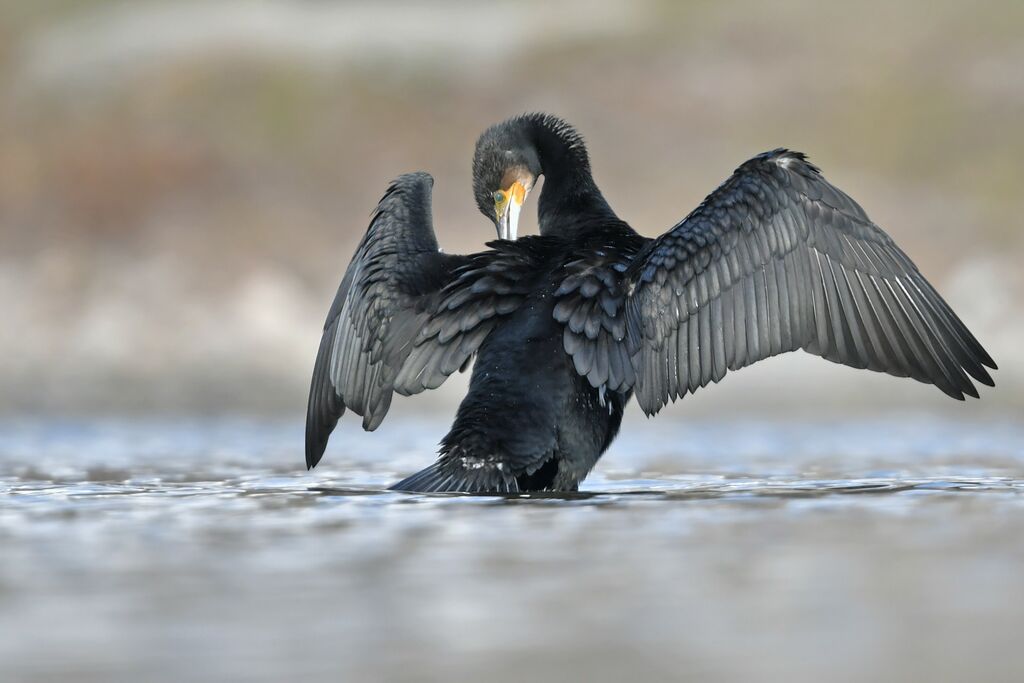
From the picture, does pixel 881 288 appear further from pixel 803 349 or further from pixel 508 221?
pixel 508 221

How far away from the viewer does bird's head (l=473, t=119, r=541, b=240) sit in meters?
9.21

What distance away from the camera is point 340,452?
36.2 ft

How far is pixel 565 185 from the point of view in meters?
8.90

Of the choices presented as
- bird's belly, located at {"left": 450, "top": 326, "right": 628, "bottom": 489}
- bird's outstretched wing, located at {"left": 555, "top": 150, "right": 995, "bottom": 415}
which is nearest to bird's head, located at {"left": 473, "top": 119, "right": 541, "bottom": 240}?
bird's outstretched wing, located at {"left": 555, "top": 150, "right": 995, "bottom": 415}

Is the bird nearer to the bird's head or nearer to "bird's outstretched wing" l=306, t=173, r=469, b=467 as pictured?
"bird's outstretched wing" l=306, t=173, r=469, b=467

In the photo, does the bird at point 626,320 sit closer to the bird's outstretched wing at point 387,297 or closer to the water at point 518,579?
the bird's outstretched wing at point 387,297

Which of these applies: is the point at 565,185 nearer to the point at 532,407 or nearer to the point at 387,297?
the point at 387,297

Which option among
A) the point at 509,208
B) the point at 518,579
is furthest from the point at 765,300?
the point at 518,579

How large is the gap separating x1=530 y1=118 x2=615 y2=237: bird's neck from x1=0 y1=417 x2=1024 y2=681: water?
176cm

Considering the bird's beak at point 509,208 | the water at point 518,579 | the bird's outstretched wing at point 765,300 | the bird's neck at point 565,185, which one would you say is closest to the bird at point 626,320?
the bird's outstretched wing at point 765,300

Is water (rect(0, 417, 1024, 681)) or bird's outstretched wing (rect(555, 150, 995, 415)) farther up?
bird's outstretched wing (rect(555, 150, 995, 415))

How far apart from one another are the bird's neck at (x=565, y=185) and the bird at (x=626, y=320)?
2.86ft

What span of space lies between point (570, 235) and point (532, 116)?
1.33 meters

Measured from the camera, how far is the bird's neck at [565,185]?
28.3 ft
